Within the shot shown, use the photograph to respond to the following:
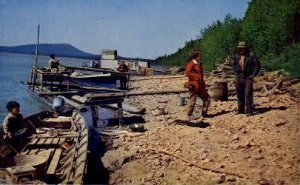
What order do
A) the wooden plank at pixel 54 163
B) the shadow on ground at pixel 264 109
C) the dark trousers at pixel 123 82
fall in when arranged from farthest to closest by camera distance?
1. the dark trousers at pixel 123 82
2. the shadow on ground at pixel 264 109
3. the wooden plank at pixel 54 163

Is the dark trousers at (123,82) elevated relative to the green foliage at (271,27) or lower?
lower

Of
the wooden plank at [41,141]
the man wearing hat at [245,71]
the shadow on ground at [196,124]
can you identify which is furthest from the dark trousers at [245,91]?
the wooden plank at [41,141]

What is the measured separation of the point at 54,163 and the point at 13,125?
1584 millimetres

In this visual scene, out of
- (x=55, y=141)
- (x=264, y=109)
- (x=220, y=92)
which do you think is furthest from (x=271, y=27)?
(x=55, y=141)

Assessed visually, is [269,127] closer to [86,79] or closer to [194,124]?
[194,124]

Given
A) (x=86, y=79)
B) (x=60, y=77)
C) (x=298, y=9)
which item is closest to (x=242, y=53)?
(x=60, y=77)

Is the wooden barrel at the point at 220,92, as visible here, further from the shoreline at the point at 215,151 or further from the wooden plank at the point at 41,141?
the wooden plank at the point at 41,141

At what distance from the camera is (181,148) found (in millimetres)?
9586

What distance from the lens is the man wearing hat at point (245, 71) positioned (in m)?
11.4

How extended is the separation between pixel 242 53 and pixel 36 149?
6189 mm

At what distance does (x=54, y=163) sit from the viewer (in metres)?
8.70

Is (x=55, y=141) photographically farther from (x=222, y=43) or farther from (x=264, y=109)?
(x=222, y=43)

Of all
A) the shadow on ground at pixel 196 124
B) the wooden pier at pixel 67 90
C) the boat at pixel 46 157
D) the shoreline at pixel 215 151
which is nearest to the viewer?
the boat at pixel 46 157

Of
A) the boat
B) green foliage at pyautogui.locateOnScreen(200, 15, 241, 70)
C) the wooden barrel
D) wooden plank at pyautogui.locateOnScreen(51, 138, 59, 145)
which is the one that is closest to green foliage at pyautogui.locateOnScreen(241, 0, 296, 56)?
green foliage at pyautogui.locateOnScreen(200, 15, 241, 70)
